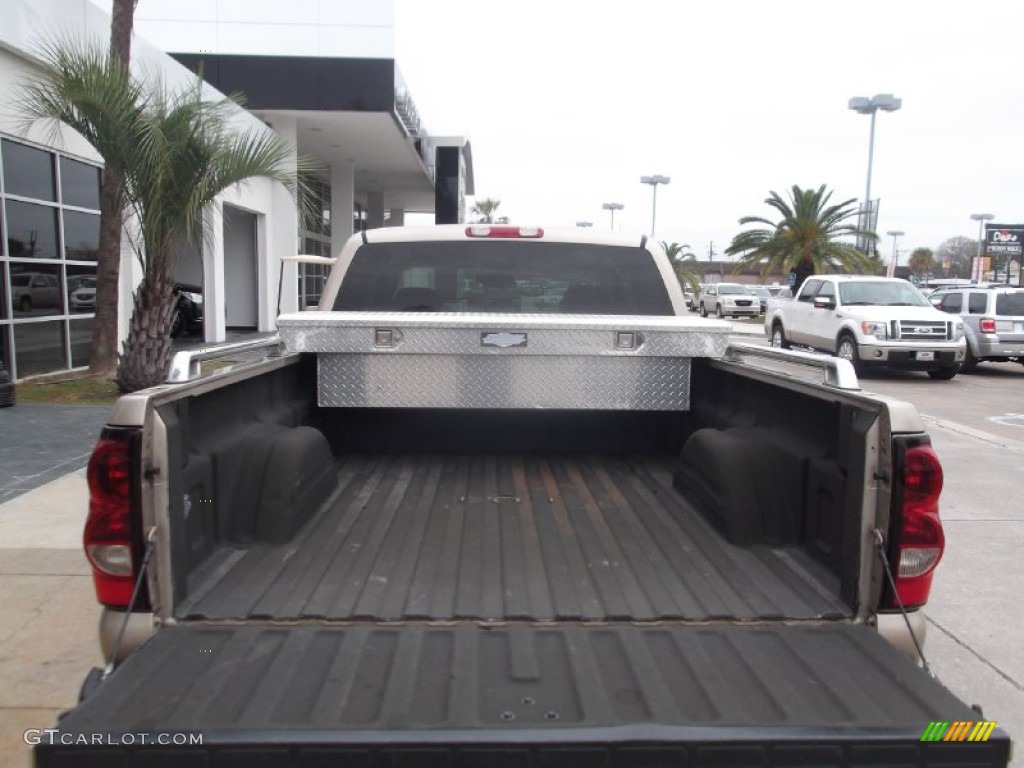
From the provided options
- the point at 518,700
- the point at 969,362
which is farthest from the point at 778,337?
the point at 518,700

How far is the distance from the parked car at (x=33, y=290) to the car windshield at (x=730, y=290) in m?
35.9

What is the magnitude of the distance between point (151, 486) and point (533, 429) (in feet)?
8.20

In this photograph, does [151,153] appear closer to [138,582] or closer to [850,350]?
[138,582]

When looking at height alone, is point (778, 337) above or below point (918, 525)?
below

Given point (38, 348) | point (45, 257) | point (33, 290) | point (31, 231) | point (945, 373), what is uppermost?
point (31, 231)

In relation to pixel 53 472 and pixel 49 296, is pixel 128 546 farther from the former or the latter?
pixel 49 296

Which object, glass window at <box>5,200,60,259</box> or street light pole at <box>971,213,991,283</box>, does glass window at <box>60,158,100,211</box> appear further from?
street light pole at <box>971,213,991,283</box>

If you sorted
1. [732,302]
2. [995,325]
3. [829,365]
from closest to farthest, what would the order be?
[829,365] → [995,325] → [732,302]

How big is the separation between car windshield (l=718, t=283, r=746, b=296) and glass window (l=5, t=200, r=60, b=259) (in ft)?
118

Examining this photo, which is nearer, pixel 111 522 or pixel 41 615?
pixel 111 522

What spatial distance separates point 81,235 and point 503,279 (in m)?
11.0

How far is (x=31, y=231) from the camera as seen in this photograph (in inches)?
457

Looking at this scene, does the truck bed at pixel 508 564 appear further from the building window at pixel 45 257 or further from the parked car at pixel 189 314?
the parked car at pixel 189 314

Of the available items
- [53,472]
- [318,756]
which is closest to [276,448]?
[318,756]
